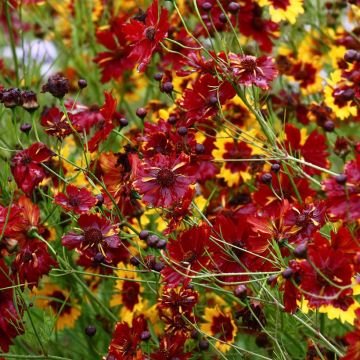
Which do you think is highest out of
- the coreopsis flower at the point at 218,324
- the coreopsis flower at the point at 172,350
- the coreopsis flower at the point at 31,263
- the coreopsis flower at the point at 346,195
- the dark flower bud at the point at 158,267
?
the coreopsis flower at the point at 346,195

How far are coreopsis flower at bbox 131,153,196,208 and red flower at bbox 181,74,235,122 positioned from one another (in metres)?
0.09

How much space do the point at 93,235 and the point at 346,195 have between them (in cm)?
38

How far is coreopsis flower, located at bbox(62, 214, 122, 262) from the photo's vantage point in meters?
1.03

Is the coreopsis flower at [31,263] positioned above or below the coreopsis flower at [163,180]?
below

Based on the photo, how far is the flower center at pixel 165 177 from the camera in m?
1.02

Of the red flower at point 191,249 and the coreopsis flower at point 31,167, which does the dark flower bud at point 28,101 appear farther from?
the red flower at point 191,249

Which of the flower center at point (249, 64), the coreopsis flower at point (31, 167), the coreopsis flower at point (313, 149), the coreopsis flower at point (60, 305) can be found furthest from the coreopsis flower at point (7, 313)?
the coreopsis flower at point (313, 149)

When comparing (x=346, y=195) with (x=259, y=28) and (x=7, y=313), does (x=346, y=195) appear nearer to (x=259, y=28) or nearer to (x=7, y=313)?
(x=7, y=313)

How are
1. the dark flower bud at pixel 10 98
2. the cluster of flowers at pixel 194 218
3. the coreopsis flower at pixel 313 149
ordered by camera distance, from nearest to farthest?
the cluster of flowers at pixel 194 218
the dark flower bud at pixel 10 98
the coreopsis flower at pixel 313 149

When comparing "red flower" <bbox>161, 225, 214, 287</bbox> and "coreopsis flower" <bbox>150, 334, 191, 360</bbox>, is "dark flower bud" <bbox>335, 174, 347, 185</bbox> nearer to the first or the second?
"red flower" <bbox>161, 225, 214, 287</bbox>

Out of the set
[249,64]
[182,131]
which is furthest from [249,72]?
[182,131]

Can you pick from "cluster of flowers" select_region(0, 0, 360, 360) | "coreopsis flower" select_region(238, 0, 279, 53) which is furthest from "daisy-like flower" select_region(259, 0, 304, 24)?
"coreopsis flower" select_region(238, 0, 279, 53)

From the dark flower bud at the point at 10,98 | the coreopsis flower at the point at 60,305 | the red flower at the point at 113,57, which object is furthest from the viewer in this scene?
the red flower at the point at 113,57

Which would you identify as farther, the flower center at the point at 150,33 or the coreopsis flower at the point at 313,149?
the coreopsis flower at the point at 313,149
